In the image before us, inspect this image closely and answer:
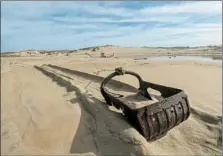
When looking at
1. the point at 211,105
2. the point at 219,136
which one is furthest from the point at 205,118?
the point at 211,105

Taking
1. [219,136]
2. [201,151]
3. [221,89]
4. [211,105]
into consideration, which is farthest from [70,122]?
[221,89]

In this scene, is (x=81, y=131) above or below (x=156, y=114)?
below

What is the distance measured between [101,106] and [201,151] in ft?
6.97

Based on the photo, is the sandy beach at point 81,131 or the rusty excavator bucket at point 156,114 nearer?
the sandy beach at point 81,131

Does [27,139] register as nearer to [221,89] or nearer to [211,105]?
[211,105]

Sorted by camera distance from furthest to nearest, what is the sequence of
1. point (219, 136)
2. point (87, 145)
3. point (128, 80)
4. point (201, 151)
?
point (128, 80) < point (219, 136) < point (201, 151) < point (87, 145)

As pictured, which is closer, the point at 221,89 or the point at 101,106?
the point at 101,106

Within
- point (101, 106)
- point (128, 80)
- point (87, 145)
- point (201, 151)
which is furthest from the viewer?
point (128, 80)

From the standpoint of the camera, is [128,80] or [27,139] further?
[128,80]

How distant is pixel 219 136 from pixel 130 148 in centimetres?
201

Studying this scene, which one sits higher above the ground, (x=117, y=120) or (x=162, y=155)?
(x=117, y=120)

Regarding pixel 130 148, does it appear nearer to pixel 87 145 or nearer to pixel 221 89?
pixel 87 145

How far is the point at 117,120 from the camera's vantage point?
5.17 meters

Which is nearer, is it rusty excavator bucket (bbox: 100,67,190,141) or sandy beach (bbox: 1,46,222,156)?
sandy beach (bbox: 1,46,222,156)
